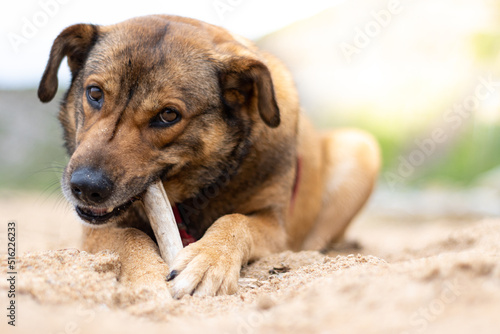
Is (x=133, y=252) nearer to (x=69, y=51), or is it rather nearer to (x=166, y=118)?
(x=166, y=118)

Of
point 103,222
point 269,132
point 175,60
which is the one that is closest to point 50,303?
point 103,222

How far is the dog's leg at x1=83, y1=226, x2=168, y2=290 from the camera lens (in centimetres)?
271

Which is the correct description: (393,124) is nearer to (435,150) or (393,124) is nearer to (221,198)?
(435,150)

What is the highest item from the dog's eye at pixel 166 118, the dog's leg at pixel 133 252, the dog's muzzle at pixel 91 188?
the dog's eye at pixel 166 118

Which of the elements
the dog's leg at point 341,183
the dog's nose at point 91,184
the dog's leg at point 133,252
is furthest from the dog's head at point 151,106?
the dog's leg at point 341,183

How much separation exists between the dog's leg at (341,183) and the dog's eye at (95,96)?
9.01 feet

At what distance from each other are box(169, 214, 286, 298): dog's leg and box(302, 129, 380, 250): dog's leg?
5.83 feet

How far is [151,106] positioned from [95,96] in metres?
0.42

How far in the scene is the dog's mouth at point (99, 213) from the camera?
9.83 ft

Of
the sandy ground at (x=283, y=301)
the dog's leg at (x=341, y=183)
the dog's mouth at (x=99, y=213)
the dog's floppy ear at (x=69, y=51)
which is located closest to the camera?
the sandy ground at (x=283, y=301)

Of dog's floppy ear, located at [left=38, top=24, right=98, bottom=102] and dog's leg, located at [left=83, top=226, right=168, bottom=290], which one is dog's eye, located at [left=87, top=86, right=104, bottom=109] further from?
dog's leg, located at [left=83, top=226, right=168, bottom=290]

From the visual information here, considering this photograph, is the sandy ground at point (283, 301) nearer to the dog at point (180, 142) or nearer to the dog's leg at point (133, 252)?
the dog's leg at point (133, 252)

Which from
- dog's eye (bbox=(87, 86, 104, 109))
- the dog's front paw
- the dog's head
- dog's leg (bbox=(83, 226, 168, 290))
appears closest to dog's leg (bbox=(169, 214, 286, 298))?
the dog's front paw

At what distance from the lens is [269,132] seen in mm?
3830
